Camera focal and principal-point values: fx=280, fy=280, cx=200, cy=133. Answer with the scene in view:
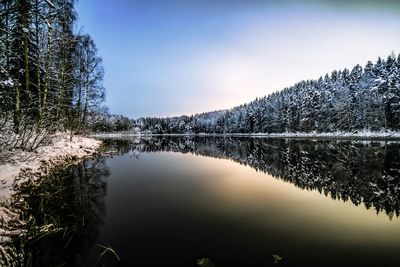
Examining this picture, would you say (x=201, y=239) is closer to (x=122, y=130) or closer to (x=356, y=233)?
(x=356, y=233)

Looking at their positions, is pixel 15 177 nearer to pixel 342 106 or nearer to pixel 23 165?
pixel 23 165

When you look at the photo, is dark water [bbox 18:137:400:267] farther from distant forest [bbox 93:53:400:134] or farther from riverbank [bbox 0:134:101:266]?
distant forest [bbox 93:53:400:134]

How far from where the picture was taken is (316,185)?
11023 millimetres

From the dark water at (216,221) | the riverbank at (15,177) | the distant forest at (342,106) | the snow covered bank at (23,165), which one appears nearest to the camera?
the riverbank at (15,177)

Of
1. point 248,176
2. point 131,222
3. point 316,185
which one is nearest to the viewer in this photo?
point 131,222

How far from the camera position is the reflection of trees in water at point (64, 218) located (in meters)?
4.80

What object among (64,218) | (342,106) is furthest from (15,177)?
(342,106)

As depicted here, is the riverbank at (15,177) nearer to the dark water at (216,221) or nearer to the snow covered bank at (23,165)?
the snow covered bank at (23,165)

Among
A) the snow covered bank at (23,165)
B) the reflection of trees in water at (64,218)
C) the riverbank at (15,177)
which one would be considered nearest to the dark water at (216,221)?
the reflection of trees in water at (64,218)

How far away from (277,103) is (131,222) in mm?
92706

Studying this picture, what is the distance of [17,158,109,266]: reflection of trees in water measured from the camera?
4.80m

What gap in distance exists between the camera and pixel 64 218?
6.62 meters

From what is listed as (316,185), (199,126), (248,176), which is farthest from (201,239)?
(199,126)

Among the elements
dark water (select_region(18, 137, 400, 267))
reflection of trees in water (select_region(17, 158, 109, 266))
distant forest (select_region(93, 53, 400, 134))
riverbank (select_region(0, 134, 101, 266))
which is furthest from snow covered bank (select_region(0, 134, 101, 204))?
distant forest (select_region(93, 53, 400, 134))
